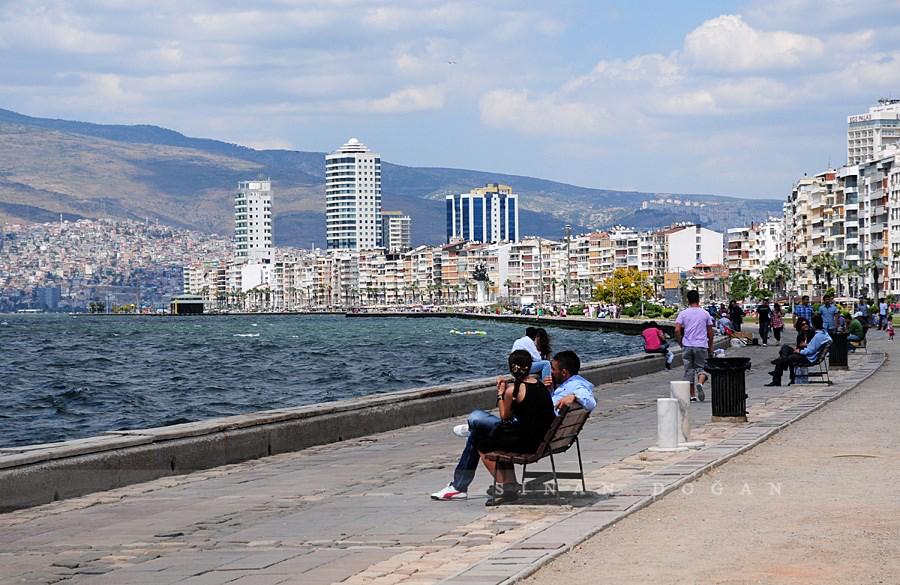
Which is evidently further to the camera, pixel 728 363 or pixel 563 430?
pixel 728 363

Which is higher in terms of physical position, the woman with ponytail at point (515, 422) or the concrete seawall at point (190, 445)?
the woman with ponytail at point (515, 422)

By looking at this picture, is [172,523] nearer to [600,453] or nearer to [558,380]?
[558,380]

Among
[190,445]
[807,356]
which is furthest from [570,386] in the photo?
[807,356]

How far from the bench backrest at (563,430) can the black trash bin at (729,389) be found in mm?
7110

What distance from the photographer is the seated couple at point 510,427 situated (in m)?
11.9

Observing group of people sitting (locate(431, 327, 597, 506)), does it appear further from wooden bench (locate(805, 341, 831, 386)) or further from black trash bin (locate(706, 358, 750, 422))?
wooden bench (locate(805, 341, 831, 386))

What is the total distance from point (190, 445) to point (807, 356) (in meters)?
14.9

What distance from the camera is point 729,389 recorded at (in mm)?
19172

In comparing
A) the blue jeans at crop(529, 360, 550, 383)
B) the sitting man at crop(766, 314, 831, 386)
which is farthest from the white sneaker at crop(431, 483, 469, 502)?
the sitting man at crop(766, 314, 831, 386)

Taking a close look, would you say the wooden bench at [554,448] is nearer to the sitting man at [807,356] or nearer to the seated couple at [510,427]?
the seated couple at [510,427]

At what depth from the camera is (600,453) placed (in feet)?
52.7

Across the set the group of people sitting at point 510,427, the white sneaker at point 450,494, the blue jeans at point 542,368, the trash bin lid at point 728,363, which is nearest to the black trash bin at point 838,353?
the trash bin lid at point 728,363

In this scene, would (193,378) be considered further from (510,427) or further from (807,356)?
(510,427)

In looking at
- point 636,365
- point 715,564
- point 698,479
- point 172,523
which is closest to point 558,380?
point 698,479
